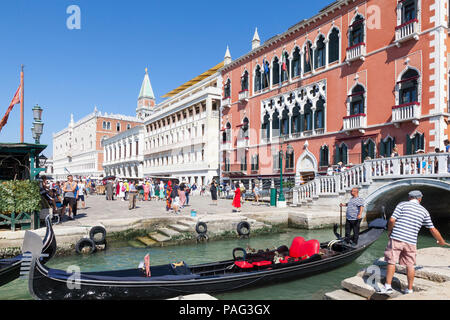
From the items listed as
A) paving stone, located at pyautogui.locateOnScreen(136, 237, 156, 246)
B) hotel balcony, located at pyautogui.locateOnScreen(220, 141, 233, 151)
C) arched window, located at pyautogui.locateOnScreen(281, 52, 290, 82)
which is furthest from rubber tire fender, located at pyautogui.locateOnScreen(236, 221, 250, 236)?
hotel balcony, located at pyautogui.locateOnScreen(220, 141, 233, 151)

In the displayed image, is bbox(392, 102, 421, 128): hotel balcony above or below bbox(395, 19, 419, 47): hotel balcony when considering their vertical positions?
below

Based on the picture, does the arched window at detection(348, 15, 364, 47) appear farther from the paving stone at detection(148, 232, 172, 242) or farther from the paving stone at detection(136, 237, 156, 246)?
the paving stone at detection(136, 237, 156, 246)

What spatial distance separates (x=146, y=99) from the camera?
69688 millimetres

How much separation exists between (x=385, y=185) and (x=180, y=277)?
1033cm

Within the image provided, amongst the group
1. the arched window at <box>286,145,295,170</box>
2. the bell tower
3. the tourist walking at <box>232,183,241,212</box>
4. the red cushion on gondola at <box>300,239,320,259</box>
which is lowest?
the red cushion on gondola at <box>300,239,320,259</box>

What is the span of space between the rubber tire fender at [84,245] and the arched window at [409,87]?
15401 mm

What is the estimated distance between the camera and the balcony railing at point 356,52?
58.5 ft

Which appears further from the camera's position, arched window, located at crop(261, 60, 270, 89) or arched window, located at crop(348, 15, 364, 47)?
arched window, located at crop(261, 60, 270, 89)

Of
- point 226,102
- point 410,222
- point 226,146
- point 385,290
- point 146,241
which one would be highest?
point 226,102

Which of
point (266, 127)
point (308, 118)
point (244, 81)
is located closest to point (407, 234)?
point (308, 118)

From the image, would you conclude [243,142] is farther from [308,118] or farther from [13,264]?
[13,264]

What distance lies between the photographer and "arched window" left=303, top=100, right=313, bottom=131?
21656mm

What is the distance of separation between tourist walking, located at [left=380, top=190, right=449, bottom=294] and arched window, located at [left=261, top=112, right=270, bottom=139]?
68.6 feet

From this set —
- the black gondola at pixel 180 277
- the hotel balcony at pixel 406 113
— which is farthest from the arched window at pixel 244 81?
the black gondola at pixel 180 277
